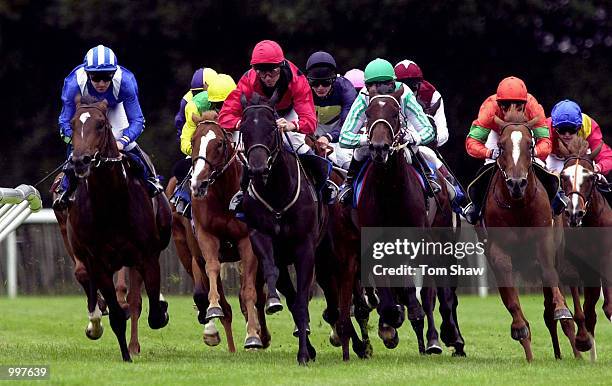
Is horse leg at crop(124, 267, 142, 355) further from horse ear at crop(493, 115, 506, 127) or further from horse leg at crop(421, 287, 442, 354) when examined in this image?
horse ear at crop(493, 115, 506, 127)

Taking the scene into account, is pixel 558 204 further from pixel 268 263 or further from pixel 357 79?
pixel 357 79

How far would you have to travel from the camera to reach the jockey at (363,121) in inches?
523

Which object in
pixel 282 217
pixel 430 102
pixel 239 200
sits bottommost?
Answer: pixel 282 217

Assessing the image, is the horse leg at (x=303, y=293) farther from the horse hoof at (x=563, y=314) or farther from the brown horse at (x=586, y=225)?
the brown horse at (x=586, y=225)

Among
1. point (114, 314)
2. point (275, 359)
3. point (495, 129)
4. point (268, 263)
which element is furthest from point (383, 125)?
point (114, 314)

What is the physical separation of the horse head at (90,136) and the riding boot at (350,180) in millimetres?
1915

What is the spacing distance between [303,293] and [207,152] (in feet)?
5.47

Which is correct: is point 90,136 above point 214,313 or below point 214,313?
above

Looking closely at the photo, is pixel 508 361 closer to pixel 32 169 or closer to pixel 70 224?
pixel 70 224

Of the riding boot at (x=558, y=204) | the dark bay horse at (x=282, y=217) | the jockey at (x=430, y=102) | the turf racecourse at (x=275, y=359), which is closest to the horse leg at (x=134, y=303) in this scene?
the turf racecourse at (x=275, y=359)

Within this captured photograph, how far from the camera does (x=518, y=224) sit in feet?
43.7

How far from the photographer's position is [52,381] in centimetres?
1090

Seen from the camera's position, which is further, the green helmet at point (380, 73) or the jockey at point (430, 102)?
the jockey at point (430, 102)

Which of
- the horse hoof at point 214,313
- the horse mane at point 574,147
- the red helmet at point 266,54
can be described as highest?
the red helmet at point 266,54
